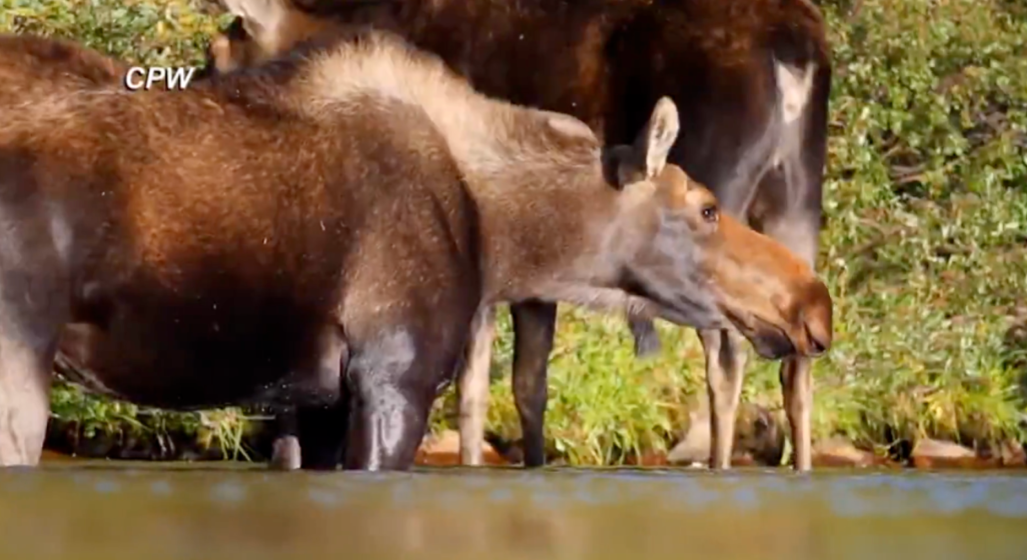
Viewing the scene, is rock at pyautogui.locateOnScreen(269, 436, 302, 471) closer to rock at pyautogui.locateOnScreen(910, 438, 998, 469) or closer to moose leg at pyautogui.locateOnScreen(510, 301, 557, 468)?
moose leg at pyautogui.locateOnScreen(510, 301, 557, 468)

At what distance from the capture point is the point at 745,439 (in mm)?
12156

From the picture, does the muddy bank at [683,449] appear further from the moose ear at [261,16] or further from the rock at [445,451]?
the moose ear at [261,16]

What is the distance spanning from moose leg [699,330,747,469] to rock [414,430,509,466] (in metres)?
1.79

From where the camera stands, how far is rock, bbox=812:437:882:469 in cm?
1203

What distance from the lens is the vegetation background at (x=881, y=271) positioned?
12.0 m

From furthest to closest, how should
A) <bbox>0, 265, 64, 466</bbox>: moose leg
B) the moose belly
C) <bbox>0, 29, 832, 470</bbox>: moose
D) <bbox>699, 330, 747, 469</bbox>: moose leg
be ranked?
<bbox>699, 330, 747, 469</bbox>: moose leg → the moose belly → <bbox>0, 29, 832, 470</bbox>: moose → <bbox>0, 265, 64, 466</bbox>: moose leg

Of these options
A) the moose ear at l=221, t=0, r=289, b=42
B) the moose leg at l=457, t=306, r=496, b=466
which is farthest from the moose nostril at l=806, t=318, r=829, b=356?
the moose ear at l=221, t=0, r=289, b=42

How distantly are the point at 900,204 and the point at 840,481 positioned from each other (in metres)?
7.87

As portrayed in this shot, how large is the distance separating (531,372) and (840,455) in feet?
9.81

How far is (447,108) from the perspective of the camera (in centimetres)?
750

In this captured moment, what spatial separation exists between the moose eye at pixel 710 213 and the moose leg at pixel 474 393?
6.64 ft

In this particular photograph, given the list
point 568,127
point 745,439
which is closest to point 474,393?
point 568,127

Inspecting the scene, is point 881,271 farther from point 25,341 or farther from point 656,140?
point 25,341

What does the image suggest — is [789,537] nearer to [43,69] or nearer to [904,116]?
[43,69]
